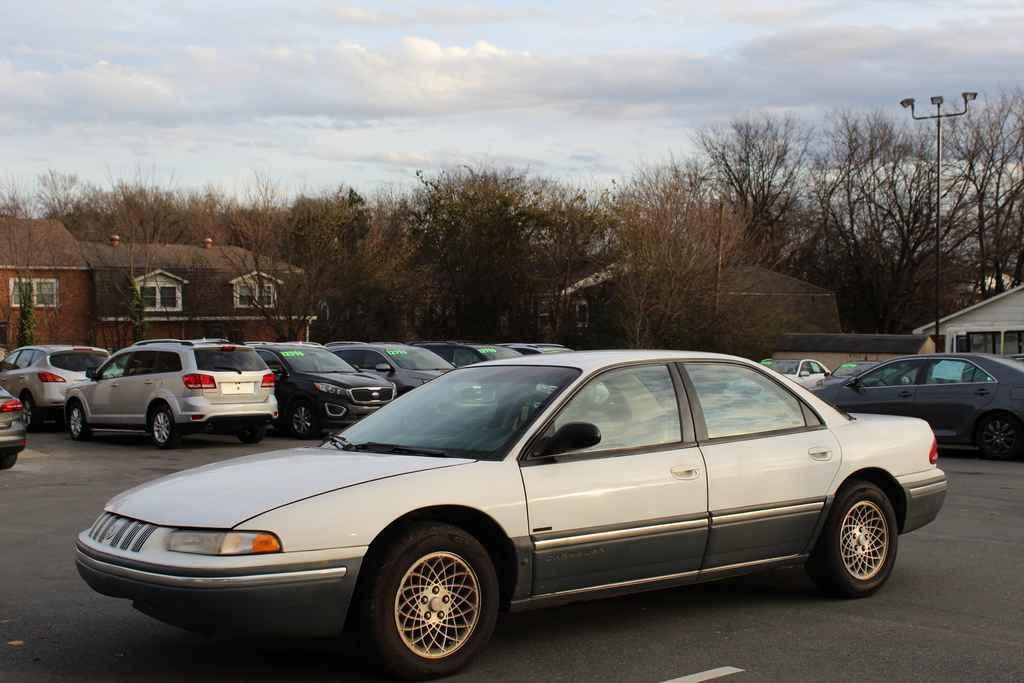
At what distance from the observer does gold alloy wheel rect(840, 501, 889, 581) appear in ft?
23.5

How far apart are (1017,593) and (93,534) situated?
5458 millimetres

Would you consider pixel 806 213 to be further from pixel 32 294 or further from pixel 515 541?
pixel 515 541

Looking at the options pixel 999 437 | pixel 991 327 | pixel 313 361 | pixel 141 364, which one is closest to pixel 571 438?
pixel 999 437

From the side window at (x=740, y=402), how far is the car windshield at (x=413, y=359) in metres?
16.6

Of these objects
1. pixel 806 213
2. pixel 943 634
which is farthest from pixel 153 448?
pixel 806 213

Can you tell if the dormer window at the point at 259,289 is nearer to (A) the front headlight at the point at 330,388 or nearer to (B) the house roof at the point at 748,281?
(B) the house roof at the point at 748,281

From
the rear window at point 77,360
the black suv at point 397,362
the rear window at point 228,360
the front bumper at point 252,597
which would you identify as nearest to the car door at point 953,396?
the black suv at point 397,362

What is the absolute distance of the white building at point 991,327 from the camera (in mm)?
46156

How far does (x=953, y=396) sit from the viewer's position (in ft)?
56.6

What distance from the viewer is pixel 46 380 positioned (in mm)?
22203

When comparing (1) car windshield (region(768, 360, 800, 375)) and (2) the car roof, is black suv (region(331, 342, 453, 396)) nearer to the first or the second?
(2) the car roof

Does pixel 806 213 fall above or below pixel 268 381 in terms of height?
above

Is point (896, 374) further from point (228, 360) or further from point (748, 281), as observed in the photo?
point (748, 281)

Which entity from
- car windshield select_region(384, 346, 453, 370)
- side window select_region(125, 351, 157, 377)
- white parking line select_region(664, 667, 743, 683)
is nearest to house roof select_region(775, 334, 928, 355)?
car windshield select_region(384, 346, 453, 370)
